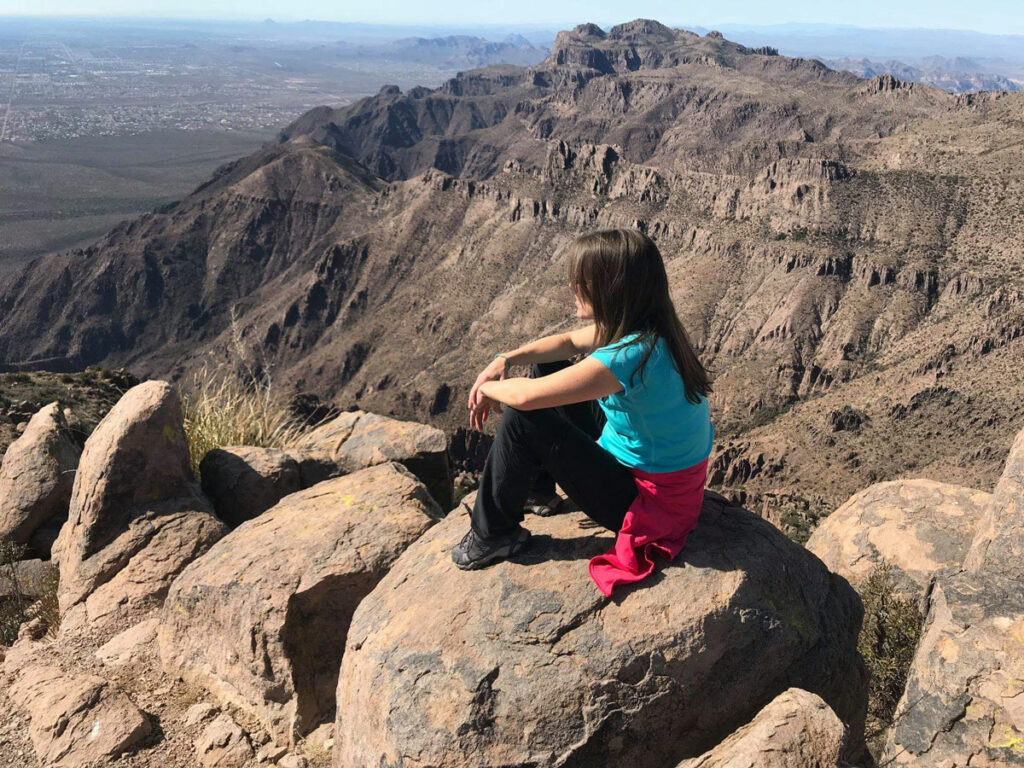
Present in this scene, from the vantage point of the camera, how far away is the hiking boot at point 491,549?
5.04 metres

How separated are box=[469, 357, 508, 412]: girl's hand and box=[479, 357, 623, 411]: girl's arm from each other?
0.64m

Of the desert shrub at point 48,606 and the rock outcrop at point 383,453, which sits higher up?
the rock outcrop at point 383,453

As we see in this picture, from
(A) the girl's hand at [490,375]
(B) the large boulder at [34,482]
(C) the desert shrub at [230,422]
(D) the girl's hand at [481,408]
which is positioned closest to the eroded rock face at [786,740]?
(D) the girl's hand at [481,408]

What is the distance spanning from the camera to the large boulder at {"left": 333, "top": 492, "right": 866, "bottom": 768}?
4.19 metres

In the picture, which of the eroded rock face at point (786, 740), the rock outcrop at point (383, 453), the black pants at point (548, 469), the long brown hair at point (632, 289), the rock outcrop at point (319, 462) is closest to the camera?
the eroded rock face at point (786, 740)

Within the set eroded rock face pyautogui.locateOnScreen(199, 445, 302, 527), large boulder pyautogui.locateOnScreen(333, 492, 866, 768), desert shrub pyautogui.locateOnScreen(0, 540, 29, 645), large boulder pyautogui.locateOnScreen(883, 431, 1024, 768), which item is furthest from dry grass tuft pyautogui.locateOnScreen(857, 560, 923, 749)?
desert shrub pyautogui.locateOnScreen(0, 540, 29, 645)

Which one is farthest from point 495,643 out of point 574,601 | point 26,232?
point 26,232

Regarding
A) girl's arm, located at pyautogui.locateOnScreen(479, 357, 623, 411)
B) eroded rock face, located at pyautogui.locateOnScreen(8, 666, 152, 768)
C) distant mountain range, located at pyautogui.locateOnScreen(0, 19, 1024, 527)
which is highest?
girl's arm, located at pyautogui.locateOnScreen(479, 357, 623, 411)

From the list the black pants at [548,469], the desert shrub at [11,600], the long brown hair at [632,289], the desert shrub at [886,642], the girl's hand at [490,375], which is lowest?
the desert shrub at [11,600]

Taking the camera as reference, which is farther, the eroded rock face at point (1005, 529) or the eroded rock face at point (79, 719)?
the eroded rock face at point (1005, 529)

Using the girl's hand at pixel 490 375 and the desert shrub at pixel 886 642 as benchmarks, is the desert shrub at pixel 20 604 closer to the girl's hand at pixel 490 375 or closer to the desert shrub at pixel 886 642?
the girl's hand at pixel 490 375

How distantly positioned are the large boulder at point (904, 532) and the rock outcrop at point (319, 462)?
16.0 ft

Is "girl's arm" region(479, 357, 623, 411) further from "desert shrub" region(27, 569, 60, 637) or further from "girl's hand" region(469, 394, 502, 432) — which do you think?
"desert shrub" region(27, 569, 60, 637)

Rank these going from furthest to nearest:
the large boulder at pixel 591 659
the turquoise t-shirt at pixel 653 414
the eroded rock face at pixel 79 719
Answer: the eroded rock face at pixel 79 719, the turquoise t-shirt at pixel 653 414, the large boulder at pixel 591 659
